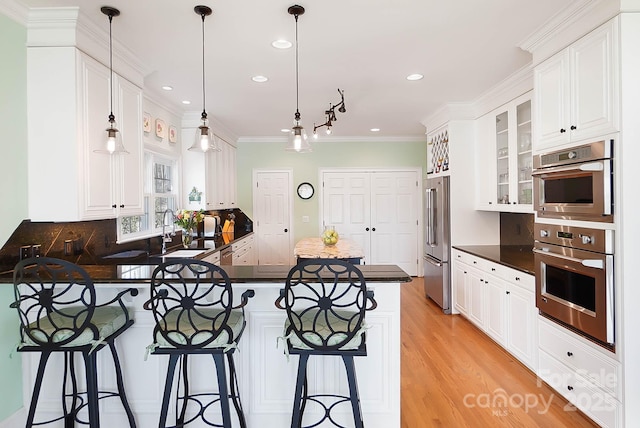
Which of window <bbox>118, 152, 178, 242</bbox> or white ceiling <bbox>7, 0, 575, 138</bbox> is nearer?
white ceiling <bbox>7, 0, 575, 138</bbox>

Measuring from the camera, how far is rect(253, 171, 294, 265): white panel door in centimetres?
707

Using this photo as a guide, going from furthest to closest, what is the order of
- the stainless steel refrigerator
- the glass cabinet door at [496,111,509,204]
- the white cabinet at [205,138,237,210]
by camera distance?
1. the white cabinet at [205,138,237,210]
2. the stainless steel refrigerator
3. the glass cabinet door at [496,111,509,204]

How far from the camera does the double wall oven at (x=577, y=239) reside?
2.19 m

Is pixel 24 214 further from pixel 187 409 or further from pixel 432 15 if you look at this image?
pixel 432 15

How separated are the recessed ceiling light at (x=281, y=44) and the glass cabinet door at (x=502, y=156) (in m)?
2.45

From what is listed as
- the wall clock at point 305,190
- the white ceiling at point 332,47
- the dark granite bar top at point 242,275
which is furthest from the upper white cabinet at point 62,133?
the wall clock at point 305,190

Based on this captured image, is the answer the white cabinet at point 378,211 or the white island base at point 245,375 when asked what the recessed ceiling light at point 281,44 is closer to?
the white island base at point 245,375

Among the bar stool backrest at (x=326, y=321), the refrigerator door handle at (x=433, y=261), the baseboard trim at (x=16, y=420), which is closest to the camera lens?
the bar stool backrest at (x=326, y=321)

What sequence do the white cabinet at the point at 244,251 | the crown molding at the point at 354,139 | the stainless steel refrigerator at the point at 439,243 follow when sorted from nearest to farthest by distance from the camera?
the stainless steel refrigerator at the point at 439,243, the white cabinet at the point at 244,251, the crown molding at the point at 354,139

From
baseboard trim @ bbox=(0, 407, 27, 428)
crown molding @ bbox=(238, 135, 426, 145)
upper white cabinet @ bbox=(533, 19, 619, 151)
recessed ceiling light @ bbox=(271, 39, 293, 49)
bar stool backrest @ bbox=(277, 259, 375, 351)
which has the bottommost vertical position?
baseboard trim @ bbox=(0, 407, 27, 428)

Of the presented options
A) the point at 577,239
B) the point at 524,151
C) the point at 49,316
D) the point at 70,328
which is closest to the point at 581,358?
the point at 577,239

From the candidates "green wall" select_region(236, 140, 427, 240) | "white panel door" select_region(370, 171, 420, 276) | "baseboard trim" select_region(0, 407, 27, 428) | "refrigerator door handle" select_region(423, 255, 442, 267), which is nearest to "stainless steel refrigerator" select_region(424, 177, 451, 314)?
"refrigerator door handle" select_region(423, 255, 442, 267)

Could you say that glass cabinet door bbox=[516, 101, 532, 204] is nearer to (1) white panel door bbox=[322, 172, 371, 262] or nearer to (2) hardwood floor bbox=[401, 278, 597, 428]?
(2) hardwood floor bbox=[401, 278, 597, 428]

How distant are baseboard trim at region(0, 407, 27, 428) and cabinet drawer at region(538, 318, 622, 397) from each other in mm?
3429
